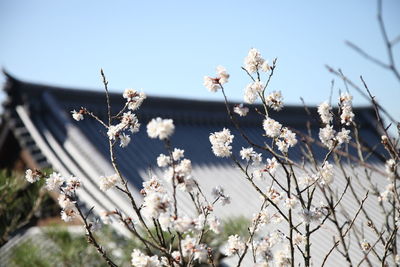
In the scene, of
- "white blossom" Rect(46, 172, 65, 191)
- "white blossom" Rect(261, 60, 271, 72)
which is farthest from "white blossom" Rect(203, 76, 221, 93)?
"white blossom" Rect(46, 172, 65, 191)

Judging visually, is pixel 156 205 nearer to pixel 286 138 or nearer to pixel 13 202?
pixel 286 138

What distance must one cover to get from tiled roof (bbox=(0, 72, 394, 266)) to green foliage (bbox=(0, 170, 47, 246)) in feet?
1.94

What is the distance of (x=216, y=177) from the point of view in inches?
243

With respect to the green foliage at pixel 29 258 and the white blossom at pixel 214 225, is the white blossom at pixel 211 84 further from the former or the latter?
the green foliage at pixel 29 258

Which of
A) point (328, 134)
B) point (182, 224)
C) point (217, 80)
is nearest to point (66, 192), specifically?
point (182, 224)

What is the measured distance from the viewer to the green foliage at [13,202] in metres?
3.86

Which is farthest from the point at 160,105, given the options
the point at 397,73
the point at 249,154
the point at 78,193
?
the point at 397,73

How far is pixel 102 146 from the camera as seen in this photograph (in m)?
5.70

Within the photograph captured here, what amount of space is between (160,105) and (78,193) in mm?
3464

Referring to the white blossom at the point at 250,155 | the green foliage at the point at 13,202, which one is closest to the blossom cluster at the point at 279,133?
the white blossom at the point at 250,155

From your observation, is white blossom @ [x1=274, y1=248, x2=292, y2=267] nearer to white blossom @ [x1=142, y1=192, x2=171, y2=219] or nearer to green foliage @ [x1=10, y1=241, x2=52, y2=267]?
white blossom @ [x1=142, y1=192, x2=171, y2=219]

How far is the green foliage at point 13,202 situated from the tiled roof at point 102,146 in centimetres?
59

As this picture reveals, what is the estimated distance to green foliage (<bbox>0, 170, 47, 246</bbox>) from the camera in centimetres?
386

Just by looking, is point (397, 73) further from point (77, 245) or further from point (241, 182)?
point (241, 182)
